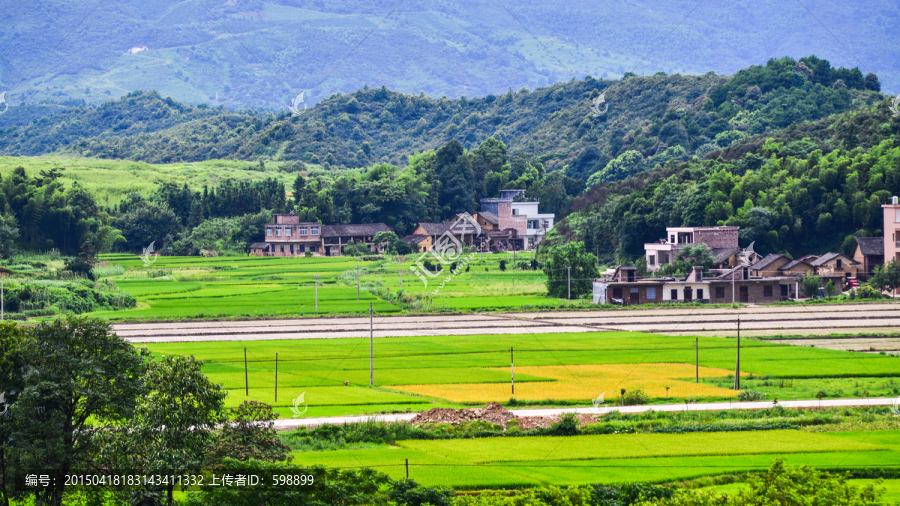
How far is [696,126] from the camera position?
119312 millimetres

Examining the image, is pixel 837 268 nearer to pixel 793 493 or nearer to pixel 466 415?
pixel 466 415

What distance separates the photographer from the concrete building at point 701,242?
5457 centimetres

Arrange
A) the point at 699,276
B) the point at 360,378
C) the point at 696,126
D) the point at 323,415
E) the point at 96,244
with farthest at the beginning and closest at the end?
the point at 696,126, the point at 96,244, the point at 699,276, the point at 360,378, the point at 323,415

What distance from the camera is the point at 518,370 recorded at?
99.0 feet

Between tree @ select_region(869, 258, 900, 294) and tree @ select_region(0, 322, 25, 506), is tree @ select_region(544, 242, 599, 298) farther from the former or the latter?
tree @ select_region(0, 322, 25, 506)

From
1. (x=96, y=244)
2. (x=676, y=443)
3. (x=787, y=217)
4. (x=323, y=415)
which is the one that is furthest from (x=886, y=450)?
(x=96, y=244)

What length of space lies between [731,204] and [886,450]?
46124 mm

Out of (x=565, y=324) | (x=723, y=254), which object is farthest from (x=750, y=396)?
(x=723, y=254)

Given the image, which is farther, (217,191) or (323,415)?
(217,191)

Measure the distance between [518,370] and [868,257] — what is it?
103 feet

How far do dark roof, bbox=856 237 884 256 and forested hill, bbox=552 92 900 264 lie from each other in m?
2.83

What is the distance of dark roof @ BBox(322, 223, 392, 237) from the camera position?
81.6m

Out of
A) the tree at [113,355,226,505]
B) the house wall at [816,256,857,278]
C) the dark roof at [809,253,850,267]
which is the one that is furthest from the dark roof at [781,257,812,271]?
the tree at [113,355,226,505]

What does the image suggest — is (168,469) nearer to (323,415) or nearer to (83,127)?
(323,415)
